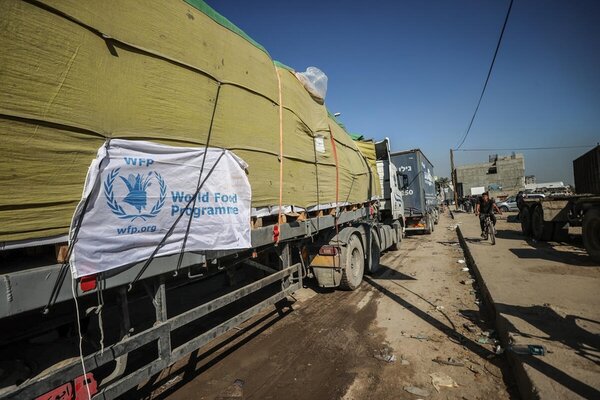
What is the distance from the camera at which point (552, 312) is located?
4383mm

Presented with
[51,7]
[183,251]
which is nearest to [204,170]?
[183,251]

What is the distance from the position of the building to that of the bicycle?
41.3 meters

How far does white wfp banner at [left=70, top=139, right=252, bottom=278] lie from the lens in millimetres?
2057

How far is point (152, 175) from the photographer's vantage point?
2436 mm

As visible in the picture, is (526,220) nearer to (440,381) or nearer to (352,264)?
(352,264)

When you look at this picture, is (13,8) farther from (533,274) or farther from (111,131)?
(533,274)

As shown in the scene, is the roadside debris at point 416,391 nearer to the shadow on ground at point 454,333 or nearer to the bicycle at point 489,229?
the shadow on ground at point 454,333

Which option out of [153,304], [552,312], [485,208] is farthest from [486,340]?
[485,208]

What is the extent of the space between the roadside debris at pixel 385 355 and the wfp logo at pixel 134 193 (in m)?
2.94

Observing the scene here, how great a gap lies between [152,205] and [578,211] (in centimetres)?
1120

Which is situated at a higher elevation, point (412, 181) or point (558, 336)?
point (412, 181)

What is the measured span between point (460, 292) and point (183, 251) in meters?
5.56

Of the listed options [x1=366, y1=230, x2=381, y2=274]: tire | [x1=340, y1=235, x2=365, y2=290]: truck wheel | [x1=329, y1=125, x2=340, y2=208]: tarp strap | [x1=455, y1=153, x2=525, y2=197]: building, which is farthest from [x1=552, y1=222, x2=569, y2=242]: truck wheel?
[x1=455, y1=153, x2=525, y2=197]: building

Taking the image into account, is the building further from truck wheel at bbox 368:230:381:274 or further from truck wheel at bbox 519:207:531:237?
truck wheel at bbox 368:230:381:274
